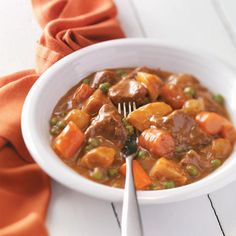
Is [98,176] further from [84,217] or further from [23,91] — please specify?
[23,91]

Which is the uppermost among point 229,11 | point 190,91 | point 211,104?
point 190,91

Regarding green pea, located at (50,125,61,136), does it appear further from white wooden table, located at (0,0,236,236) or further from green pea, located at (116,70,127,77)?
green pea, located at (116,70,127,77)

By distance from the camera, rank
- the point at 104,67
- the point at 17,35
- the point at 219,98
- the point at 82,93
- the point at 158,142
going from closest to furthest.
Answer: the point at 158,142 → the point at 82,93 → the point at 219,98 → the point at 104,67 → the point at 17,35

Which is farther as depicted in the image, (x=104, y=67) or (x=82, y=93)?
(x=104, y=67)

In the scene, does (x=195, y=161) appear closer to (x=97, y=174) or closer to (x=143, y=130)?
(x=143, y=130)

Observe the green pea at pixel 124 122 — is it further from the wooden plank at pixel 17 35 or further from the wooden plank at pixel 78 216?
the wooden plank at pixel 17 35

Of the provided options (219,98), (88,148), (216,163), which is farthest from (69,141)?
(219,98)
